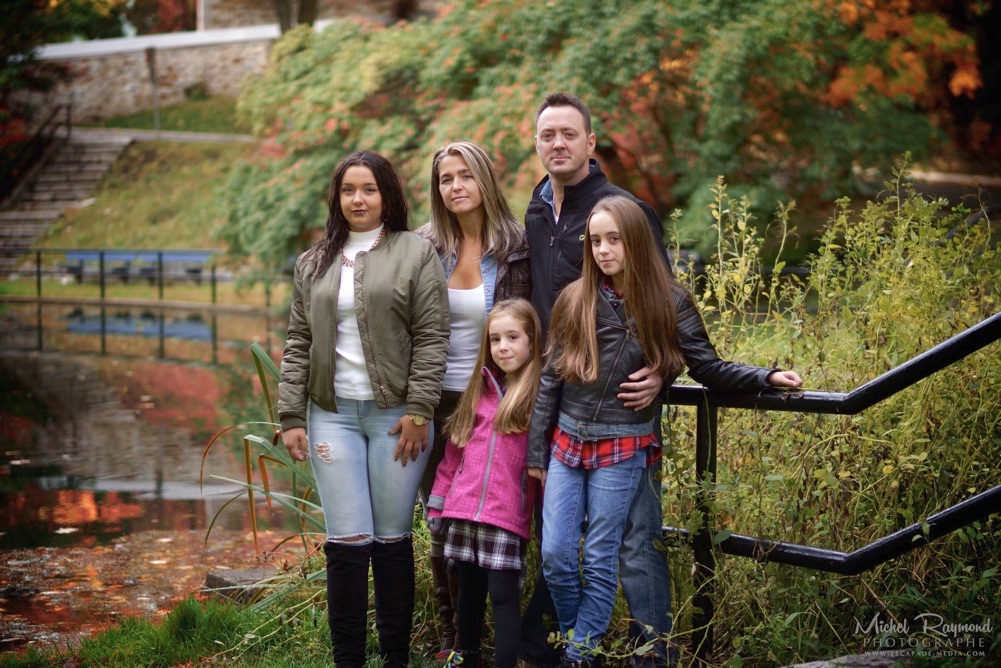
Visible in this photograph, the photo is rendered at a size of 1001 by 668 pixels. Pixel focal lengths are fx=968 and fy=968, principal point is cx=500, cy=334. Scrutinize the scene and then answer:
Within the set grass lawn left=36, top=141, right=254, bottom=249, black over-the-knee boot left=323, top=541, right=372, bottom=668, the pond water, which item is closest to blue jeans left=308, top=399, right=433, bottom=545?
black over-the-knee boot left=323, top=541, right=372, bottom=668

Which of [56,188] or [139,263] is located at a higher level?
[56,188]

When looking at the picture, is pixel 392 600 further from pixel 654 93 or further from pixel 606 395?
pixel 654 93

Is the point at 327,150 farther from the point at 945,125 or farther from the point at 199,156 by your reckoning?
the point at 199,156

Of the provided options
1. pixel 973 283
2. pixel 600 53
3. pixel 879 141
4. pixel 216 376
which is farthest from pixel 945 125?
pixel 973 283

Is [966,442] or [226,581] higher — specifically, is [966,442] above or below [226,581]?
above

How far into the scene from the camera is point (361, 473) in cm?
334

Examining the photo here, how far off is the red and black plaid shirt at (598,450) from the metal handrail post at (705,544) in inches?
6.8

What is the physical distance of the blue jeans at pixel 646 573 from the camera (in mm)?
3012

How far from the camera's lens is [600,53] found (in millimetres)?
12195

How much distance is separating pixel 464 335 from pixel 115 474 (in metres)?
4.91

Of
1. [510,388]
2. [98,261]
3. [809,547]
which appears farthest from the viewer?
[98,261]

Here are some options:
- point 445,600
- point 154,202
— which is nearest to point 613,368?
point 445,600

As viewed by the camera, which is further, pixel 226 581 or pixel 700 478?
pixel 226 581

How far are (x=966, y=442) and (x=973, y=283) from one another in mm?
877
